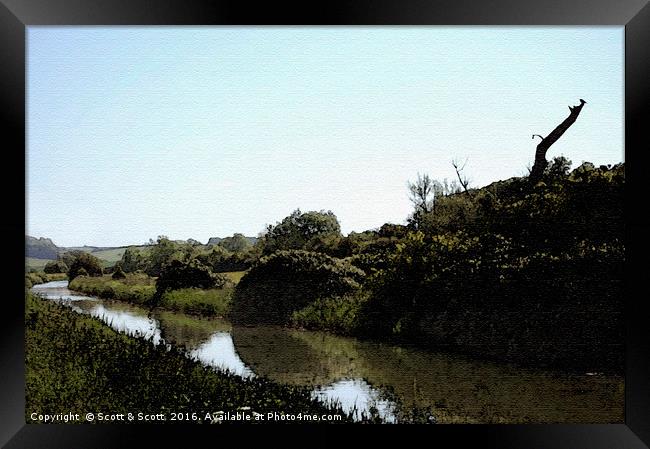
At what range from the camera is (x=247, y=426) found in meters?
4.69

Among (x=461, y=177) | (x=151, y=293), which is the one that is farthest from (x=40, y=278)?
(x=461, y=177)

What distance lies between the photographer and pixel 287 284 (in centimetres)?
490

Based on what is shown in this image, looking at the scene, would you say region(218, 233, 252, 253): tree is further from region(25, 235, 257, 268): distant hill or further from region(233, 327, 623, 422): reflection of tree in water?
region(233, 327, 623, 422): reflection of tree in water

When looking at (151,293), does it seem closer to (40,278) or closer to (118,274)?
(118,274)

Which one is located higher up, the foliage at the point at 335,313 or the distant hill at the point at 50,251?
the distant hill at the point at 50,251

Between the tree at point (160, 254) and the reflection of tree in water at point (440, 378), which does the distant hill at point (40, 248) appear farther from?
the reflection of tree in water at point (440, 378)

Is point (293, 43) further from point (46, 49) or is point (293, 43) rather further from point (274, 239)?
point (46, 49)

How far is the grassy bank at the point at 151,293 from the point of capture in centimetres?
490

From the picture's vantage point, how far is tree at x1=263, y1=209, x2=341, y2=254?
480 centimetres

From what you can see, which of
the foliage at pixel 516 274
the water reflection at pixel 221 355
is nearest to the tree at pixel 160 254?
the water reflection at pixel 221 355

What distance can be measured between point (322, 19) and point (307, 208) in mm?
1396

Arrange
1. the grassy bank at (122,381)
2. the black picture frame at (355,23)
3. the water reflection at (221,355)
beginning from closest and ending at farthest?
the black picture frame at (355,23)
the grassy bank at (122,381)
the water reflection at (221,355)

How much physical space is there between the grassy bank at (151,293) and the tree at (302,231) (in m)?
0.39

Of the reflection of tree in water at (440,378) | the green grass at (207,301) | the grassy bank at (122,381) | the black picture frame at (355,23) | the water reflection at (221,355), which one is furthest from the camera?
the green grass at (207,301)
